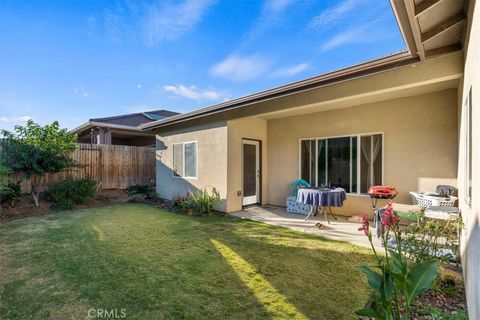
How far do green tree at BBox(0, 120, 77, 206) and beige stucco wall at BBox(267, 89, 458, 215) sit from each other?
866 cm

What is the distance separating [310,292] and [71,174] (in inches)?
411

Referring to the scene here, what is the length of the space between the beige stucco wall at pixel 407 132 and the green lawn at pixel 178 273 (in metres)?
2.74

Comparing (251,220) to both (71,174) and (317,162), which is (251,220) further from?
(71,174)

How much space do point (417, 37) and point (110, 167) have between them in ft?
38.3

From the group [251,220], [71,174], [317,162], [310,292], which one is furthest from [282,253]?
[71,174]

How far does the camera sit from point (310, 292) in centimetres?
272

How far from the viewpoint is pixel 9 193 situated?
712 centimetres

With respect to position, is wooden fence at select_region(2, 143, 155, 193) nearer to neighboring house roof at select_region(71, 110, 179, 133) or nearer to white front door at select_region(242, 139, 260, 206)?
neighboring house roof at select_region(71, 110, 179, 133)

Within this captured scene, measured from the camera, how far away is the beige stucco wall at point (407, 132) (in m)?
5.05

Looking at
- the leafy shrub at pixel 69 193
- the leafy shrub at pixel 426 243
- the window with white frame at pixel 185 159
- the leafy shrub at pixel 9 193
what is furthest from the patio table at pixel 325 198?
the leafy shrub at pixel 9 193

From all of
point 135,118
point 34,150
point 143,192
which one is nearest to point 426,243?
point 143,192

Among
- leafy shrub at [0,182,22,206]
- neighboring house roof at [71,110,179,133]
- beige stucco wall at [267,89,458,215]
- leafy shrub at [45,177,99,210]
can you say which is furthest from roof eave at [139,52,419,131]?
neighboring house roof at [71,110,179,133]

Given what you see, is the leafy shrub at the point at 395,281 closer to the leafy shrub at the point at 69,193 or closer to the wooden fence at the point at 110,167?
the leafy shrub at the point at 69,193

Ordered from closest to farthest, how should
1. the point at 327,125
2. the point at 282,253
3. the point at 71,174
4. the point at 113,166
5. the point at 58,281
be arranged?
the point at 58,281 → the point at 282,253 → the point at 327,125 → the point at 71,174 → the point at 113,166
